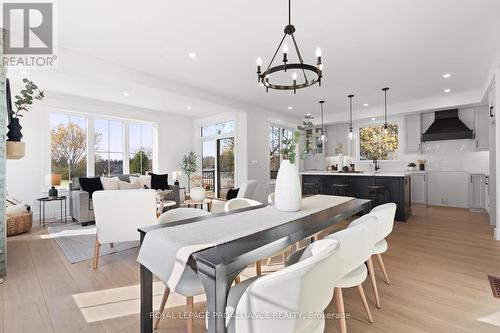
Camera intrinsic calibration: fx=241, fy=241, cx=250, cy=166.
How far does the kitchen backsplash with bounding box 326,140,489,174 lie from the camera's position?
5910mm

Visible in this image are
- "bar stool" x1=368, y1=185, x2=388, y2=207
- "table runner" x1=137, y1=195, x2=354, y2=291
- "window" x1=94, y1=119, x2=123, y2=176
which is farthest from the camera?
"window" x1=94, y1=119, x2=123, y2=176

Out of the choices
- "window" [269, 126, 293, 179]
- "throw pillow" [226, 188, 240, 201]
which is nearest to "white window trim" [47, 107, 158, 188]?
"throw pillow" [226, 188, 240, 201]

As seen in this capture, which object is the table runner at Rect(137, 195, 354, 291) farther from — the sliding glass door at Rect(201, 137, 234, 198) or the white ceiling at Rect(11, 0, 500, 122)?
the sliding glass door at Rect(201, 137, 234, 198)

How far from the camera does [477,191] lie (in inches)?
226

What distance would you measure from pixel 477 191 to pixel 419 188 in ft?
3.75

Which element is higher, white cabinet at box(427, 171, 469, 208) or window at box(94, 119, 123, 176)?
window at box(94, 119, 123, 176)

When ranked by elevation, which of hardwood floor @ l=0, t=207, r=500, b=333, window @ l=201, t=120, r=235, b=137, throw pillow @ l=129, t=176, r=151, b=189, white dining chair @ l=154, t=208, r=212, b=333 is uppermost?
window @ l=201, t=120, r=235, b=137

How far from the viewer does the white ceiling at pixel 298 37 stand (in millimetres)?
2482

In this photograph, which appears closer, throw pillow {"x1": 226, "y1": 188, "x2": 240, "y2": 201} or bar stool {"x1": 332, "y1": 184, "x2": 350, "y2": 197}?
throw pillow {"x1": 226, "y1": 188, "x2": 240, "y2": 201}

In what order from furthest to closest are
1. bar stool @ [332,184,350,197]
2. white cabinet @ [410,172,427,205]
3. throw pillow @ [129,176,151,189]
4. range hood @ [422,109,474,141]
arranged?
white cabinet @ [410,172,427,205], range hood @ [422,109,474,141], throw pillow @ [129,176,151,189], bar stool @ [332,184,350,197]


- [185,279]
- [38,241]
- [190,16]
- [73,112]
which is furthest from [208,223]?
[73,112]

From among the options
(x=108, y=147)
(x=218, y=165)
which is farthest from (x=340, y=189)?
(x=108, y=147)

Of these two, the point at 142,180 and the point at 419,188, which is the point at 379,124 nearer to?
the point at 419,188

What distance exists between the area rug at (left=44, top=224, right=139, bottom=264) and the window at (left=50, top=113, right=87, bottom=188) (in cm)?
175
